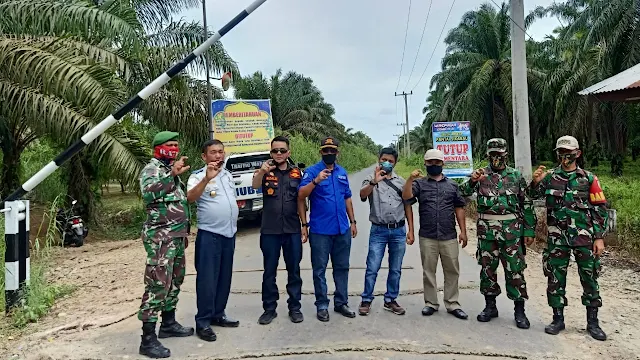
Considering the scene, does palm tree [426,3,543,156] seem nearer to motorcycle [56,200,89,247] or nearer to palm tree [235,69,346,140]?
palm tree [235,69,346,140]

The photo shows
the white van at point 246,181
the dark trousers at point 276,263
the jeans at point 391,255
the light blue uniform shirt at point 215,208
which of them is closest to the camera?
the light blue uniform shirt at point 215,208

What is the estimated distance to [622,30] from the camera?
2120cm

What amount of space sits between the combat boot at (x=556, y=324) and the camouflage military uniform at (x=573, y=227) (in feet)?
0.23

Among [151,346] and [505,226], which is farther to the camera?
[505,226]

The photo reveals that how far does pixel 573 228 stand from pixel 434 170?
1269 mm

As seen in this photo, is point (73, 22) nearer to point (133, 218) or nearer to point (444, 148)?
point (133, 218)

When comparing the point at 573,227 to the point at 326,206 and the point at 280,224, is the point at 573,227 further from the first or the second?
the point at 280,224

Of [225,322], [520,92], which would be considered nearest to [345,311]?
[225,322]

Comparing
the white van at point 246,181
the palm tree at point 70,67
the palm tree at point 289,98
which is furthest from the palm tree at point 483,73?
the palm tree at point 70,67

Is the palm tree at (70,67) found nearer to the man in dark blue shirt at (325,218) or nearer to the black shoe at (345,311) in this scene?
the man in dark blue shirt at (325,218)

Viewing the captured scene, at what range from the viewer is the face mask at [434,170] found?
4.61 metres

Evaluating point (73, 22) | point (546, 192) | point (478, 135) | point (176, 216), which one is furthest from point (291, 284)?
point (478, 135)

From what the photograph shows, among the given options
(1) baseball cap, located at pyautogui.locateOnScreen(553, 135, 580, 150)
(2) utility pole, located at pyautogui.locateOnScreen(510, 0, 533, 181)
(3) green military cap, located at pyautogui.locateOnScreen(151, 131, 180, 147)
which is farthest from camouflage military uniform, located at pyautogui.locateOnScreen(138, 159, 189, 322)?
(2) utility pole, located at pyautogui.locateOnScreen(510, 0, 533, 181)

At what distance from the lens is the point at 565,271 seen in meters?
4.18
